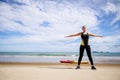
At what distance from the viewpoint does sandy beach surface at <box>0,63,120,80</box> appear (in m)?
3.60

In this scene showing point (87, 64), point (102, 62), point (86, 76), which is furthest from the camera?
point (102, 62)

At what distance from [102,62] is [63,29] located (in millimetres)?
972

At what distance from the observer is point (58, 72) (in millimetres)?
3822

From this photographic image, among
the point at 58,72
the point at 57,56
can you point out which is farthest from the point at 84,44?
the point at 58,72

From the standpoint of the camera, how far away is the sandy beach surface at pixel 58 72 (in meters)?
3.60

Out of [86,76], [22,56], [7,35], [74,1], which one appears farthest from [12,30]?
[86,76]

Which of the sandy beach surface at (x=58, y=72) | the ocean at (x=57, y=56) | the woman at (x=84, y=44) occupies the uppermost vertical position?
the woman at (x=84, y=44)

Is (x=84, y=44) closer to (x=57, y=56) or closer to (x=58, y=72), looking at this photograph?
(x=57, y=56)

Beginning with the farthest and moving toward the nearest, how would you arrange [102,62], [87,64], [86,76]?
[102,62]
[87,64]
[86,76]

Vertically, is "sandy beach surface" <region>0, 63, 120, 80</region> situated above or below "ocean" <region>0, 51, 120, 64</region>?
below

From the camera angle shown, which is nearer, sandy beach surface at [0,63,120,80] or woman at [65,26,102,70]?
sandy beach surface at [0,63,120,80]

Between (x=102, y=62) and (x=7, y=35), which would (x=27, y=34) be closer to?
(x=7, y=35)

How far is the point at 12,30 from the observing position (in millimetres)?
4402

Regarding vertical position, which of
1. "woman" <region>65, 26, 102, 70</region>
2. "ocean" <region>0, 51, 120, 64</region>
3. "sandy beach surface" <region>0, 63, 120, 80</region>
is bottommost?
"sandy beach surface" <region>0, 63, 120, 80</region>
